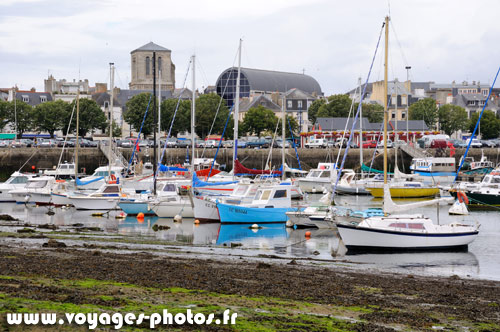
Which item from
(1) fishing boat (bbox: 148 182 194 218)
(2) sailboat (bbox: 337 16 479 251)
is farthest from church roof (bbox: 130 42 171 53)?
(2) sailboat (bbox: 337 16 479 251)

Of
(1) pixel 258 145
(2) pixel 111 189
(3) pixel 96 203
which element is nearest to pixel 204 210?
(2) pixel 111 189

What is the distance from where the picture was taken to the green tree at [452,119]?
128875 mm

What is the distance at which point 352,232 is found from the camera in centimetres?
2892

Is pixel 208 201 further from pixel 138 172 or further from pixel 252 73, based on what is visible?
pixel 252 73

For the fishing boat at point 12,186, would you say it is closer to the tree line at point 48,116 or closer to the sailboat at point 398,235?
the sailboat at point 398,235

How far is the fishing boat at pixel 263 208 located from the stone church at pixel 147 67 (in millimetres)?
132632

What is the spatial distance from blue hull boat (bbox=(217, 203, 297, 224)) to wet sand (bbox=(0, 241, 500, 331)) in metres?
15.3

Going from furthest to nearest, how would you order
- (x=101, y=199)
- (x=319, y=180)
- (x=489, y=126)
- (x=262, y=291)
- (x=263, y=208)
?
(x=489, y=126)
(x=319, y=180)
(x=101, y=199)
(x=263, y=208)
(x=262, y=291)

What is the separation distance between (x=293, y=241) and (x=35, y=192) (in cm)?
2536

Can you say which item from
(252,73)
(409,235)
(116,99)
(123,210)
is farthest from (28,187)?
(252,73)

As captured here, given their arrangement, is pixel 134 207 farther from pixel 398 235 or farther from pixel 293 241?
pixel 398 235

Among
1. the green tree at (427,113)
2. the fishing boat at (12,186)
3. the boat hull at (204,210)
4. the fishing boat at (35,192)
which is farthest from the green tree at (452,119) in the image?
the boat hull at (204,210)

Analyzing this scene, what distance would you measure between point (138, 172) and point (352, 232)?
136ft

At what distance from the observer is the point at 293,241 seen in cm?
3278
